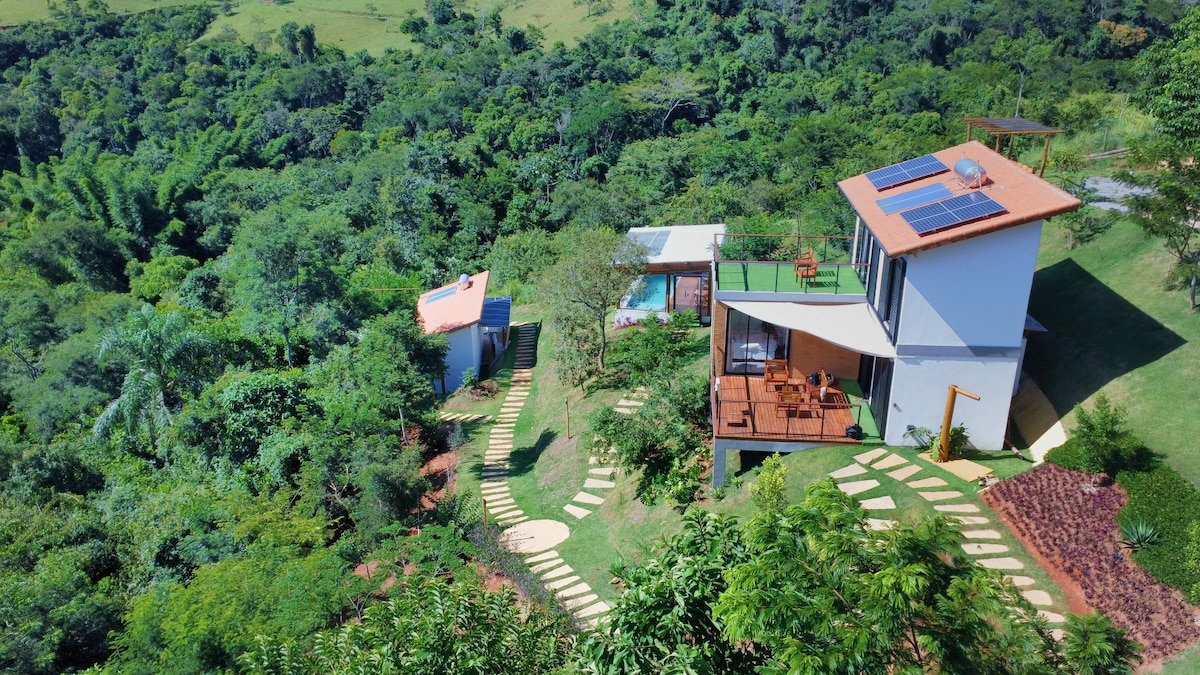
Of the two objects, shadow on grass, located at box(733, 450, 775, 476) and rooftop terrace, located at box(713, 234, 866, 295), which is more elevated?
rooftop terrace, located at box(713, 234, 866, 295)

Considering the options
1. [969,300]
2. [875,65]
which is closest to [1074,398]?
[969,300]

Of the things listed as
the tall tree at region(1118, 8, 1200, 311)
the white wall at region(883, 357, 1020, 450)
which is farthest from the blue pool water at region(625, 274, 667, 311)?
the tall tree at region(1118, 8, 1200, 311)

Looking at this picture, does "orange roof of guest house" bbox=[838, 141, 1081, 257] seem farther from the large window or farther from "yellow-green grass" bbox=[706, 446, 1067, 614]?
"yellow-green grass" bbox=[706, 446, 1067, 614]

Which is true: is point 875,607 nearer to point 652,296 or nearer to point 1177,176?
point 1177,176

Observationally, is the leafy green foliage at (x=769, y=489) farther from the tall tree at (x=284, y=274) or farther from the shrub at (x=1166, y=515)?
the tall tree at (x=284, y=274)

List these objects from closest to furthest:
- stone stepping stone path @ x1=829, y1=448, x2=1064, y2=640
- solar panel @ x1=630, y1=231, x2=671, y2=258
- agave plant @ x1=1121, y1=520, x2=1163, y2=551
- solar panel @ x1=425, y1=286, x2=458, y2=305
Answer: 1. agave plant @ x1=1121, y1=520, x2=1163, y2=551
2. stone stepping stone path @ x1=829, y1=448, x2=1064, y2=640
3. solar panel @ x1=630, y1=231, x2=671, y2=258
4. solar panel @ x1=425, y1=286, x2=458, y2=305

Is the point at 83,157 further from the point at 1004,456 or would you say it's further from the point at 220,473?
the point at 1004,456

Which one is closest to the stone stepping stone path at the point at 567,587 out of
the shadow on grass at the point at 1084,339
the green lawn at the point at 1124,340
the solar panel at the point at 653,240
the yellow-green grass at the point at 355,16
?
the green lawn at the point at 1124,340
